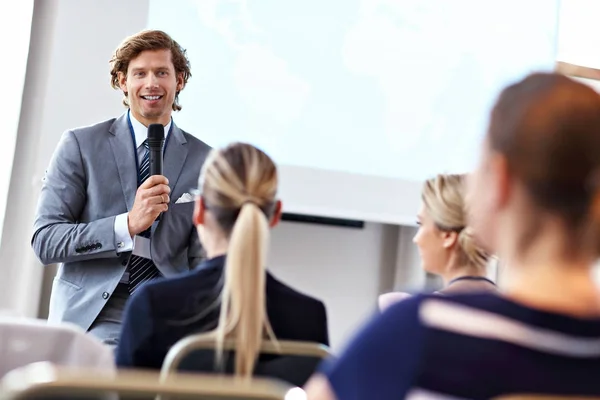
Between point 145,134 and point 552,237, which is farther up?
point 145,134

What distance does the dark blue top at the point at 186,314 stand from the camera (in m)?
1.76

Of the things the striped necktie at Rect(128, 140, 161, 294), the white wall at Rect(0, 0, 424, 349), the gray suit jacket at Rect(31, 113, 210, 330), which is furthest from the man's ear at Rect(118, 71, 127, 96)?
the white wall at Rect(0, 0, 424, 349)

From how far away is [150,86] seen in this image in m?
3.02

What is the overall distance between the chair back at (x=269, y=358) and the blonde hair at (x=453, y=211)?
81 cm

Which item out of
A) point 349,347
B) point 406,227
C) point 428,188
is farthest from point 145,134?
point 406,227

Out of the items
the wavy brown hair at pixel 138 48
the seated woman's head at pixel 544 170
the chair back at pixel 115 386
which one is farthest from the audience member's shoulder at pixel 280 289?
the wavy brown hair at pixel 138 48

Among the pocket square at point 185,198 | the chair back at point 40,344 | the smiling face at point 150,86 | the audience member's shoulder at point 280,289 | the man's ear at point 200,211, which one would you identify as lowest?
the chair back at point 40,344

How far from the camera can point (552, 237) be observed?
3.20ft

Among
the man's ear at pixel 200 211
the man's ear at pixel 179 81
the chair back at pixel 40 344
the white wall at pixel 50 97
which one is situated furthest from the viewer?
the white wall at pixel 50 97

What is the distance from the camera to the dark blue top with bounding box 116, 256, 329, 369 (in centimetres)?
176

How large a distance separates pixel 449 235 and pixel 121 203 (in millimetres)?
1103

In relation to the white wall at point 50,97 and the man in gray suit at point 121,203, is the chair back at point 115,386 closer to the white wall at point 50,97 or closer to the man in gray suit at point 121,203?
the man in gray suit at point 121,203

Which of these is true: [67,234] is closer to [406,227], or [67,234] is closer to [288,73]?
[288,73]

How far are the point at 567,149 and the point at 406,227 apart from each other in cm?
443
